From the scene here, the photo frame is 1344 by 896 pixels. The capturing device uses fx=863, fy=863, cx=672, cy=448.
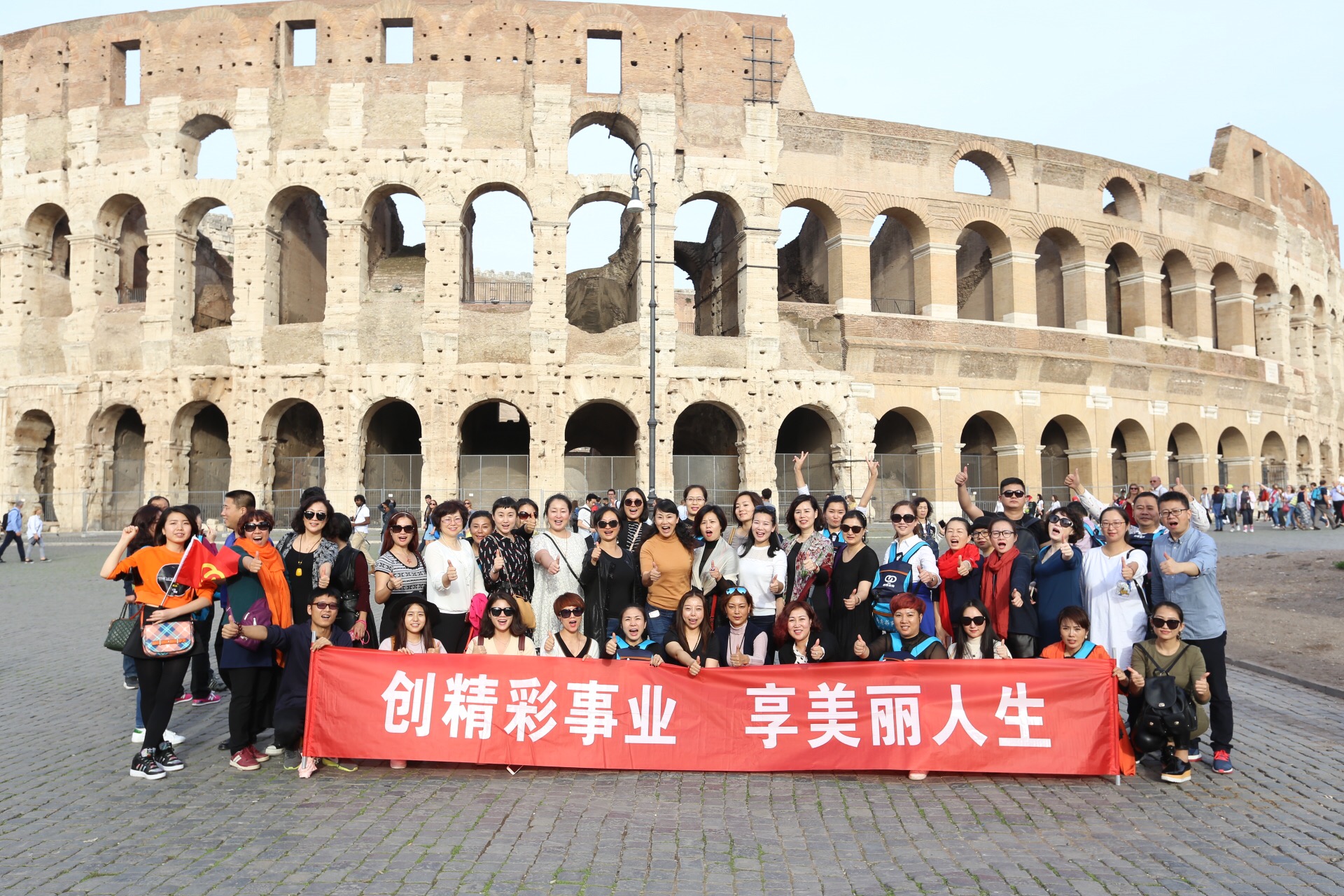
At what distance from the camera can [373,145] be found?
23031 mm

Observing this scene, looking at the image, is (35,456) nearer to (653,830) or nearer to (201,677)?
(201,677)

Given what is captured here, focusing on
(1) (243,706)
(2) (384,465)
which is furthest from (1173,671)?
(2) (384,465)

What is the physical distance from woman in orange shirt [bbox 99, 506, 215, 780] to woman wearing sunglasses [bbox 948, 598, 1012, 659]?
504 centimetres

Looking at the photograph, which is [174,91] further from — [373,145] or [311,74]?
[373,145]

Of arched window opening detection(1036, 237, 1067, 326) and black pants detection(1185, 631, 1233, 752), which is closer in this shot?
black pants detection(1185, 631, 1233, 752)

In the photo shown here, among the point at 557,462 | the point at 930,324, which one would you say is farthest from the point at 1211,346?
the point at 557,462

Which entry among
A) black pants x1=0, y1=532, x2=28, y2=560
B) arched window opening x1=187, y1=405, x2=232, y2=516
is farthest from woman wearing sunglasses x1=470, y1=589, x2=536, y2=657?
arched window opening x1=187, y1=405, x2=232, y2=516

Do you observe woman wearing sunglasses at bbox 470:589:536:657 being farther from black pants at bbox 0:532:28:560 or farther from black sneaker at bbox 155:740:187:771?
black pants at bbox 0:532:28:560

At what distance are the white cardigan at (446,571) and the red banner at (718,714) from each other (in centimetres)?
54

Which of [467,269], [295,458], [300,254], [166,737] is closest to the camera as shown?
[166,737]

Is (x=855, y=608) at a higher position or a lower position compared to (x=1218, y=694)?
higher

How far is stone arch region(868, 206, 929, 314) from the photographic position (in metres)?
25.7

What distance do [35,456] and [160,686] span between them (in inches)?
990

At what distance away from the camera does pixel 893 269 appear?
27.9 metres
